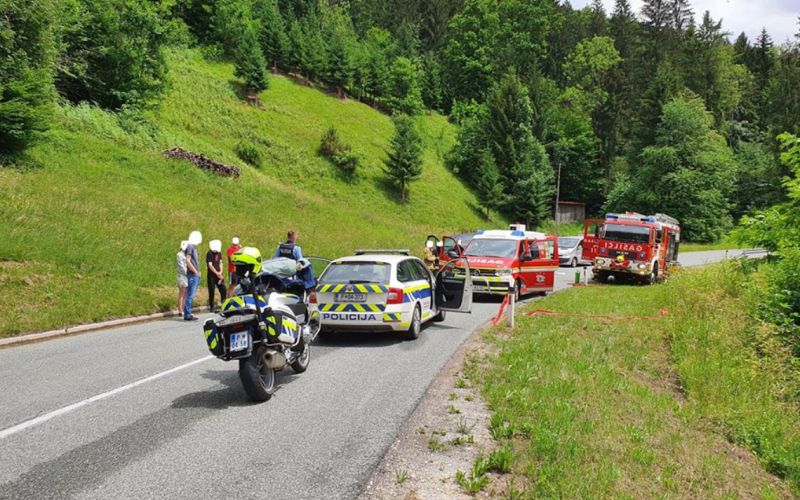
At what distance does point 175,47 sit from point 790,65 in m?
70.7

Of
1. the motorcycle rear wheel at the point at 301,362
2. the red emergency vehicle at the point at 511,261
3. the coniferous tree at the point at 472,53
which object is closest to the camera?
the motorcycle rear wheel at the point at 301,362

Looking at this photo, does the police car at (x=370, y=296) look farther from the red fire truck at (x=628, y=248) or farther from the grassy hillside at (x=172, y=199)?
the red fire truck at (x=628, y=248)

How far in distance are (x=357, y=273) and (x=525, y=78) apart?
229 feet

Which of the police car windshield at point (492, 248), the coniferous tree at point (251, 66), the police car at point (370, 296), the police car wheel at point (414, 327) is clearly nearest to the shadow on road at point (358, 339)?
the police car wheel at point (414, 327)

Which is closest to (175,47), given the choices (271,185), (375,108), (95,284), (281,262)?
(375,108)

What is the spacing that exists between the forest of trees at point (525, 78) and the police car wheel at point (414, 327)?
17395mm

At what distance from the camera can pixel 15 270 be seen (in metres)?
12.7

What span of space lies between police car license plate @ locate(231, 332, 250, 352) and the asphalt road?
696mm

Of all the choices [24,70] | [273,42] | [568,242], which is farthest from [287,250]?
[273,42]

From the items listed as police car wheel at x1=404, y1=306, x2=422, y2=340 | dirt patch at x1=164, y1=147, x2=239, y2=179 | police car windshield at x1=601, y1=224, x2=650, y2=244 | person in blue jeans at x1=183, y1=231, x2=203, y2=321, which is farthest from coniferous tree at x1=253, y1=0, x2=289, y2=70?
police car wheel at x1=404, y1=306, x2=422, y2=340

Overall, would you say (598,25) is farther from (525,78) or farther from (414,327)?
(414,327)

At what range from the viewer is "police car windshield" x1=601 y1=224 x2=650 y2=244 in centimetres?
2266

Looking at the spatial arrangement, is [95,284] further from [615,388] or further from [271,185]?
[271,185]

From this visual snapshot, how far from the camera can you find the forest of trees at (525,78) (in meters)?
30.7
